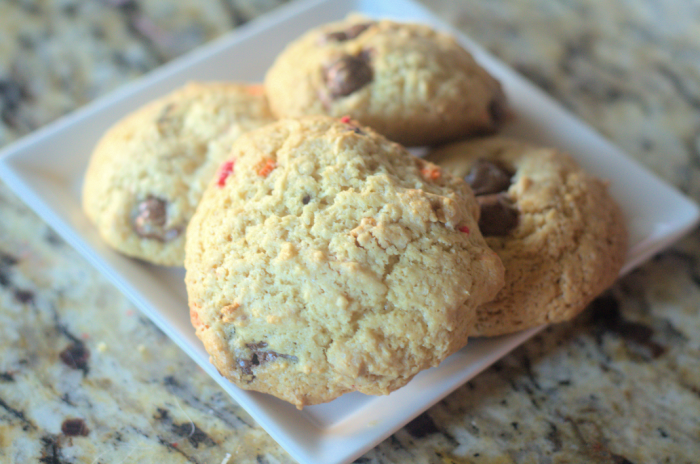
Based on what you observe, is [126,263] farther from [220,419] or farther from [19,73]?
[19,73]

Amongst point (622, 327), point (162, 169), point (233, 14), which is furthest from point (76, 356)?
point (233, 14)

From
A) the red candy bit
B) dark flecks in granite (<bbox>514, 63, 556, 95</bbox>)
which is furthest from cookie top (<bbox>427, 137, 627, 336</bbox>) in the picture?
dark flecks in granite (<bbox>514, 63, 556, 95</bbox>)

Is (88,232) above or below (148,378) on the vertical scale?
above

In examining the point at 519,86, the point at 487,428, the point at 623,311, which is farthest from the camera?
the point at 519,86

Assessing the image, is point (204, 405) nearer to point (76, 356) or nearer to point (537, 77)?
point (76, 356)

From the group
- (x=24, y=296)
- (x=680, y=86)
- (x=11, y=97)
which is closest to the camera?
(x=24, y=296)

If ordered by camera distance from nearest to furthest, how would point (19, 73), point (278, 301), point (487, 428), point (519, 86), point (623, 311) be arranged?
1. point (278, 301)
2. point (487, 428)
3. point (623, 311)
4. point (519, 86)
5. point (19, 73)

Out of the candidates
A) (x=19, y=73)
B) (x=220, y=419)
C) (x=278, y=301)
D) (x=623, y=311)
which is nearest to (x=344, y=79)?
(x=278, y=301)
